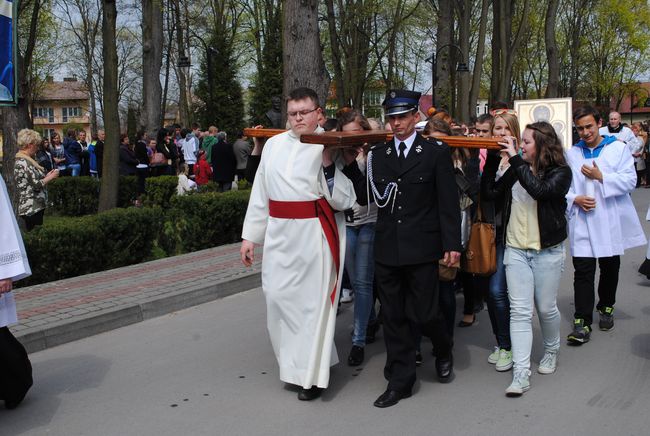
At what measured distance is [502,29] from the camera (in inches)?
981

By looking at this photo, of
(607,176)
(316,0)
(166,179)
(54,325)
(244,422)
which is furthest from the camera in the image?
(166,179)

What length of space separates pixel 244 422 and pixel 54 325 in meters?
2.71

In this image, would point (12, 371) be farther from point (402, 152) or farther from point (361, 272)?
point (402, 152)

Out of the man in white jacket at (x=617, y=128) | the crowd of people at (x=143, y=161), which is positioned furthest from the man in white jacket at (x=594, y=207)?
the man in white jacket at (x=617, y=128)

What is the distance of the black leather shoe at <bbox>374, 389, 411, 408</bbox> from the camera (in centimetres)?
475

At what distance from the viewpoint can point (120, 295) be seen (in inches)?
303

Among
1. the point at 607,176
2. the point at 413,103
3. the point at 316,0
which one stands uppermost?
the point at 316,0

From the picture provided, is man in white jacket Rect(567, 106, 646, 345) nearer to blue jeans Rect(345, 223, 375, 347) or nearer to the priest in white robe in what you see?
blue jeans Rect(345, 223, 375, 347)

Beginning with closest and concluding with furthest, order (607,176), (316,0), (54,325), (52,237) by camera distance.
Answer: (607,176)
(54,325)
(52,237)
(316,0)

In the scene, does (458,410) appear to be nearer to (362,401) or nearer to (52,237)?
(362,401)

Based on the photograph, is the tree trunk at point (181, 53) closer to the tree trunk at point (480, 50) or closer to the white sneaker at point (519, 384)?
the tree trunk at point (480, 50)

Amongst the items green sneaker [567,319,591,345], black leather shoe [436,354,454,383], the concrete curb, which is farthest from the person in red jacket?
black leather shoe [436,354,454,383]

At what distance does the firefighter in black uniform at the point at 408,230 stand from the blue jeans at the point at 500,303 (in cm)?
66

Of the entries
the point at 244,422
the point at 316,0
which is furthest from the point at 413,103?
the point at 316,0
